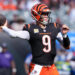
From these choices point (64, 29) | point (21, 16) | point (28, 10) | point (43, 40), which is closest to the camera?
point (64, 29)

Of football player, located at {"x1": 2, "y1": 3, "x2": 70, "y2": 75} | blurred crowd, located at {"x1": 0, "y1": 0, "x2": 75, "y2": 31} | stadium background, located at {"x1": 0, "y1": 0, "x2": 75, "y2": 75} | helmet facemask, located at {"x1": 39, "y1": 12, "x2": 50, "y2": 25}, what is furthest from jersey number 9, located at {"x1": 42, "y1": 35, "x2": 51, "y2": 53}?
blurred crowd, located at {"x1": 0, "y1": 0, "x2": 75, "y2": 31}

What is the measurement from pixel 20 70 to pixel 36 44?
16.0 feet

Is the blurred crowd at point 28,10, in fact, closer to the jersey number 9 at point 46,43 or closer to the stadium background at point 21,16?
the stadium background at point 21,16

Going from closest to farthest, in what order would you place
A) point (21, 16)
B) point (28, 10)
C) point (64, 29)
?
point (64, 29) < point (21, 16) < point (28, 10)

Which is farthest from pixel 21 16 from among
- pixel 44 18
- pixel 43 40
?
pixel 43 40

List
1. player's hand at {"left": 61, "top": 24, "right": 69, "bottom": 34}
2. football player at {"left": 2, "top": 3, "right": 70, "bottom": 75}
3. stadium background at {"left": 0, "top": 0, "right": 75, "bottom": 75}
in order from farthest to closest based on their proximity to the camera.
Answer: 1. stadium background at {"left": 0, "top": 0, "right": 75, "bottom": 75}
2. football player at {"left": 2, "top": 3, "right": 70, "bottom": 75}
3. player's hand at {"left": 61, "top": 24, "right": 69, "bottom": 34}

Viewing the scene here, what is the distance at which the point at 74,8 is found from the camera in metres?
9.15

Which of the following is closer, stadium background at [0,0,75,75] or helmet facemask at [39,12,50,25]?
helmet facemask at [39,12,50,25]

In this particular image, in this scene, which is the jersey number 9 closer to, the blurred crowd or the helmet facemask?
the helmet facemask

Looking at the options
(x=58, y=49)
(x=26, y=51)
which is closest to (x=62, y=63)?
(x=58, y=49)

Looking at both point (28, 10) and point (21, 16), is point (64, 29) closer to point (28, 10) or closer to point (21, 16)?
point (21, 16)

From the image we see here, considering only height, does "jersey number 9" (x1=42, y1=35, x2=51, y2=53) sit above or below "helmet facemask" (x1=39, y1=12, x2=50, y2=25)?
below

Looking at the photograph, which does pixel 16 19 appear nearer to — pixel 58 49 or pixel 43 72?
pixel 58 49

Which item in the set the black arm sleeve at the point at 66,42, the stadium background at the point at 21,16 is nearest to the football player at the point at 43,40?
the black arm sleeve at the point at 66,42
